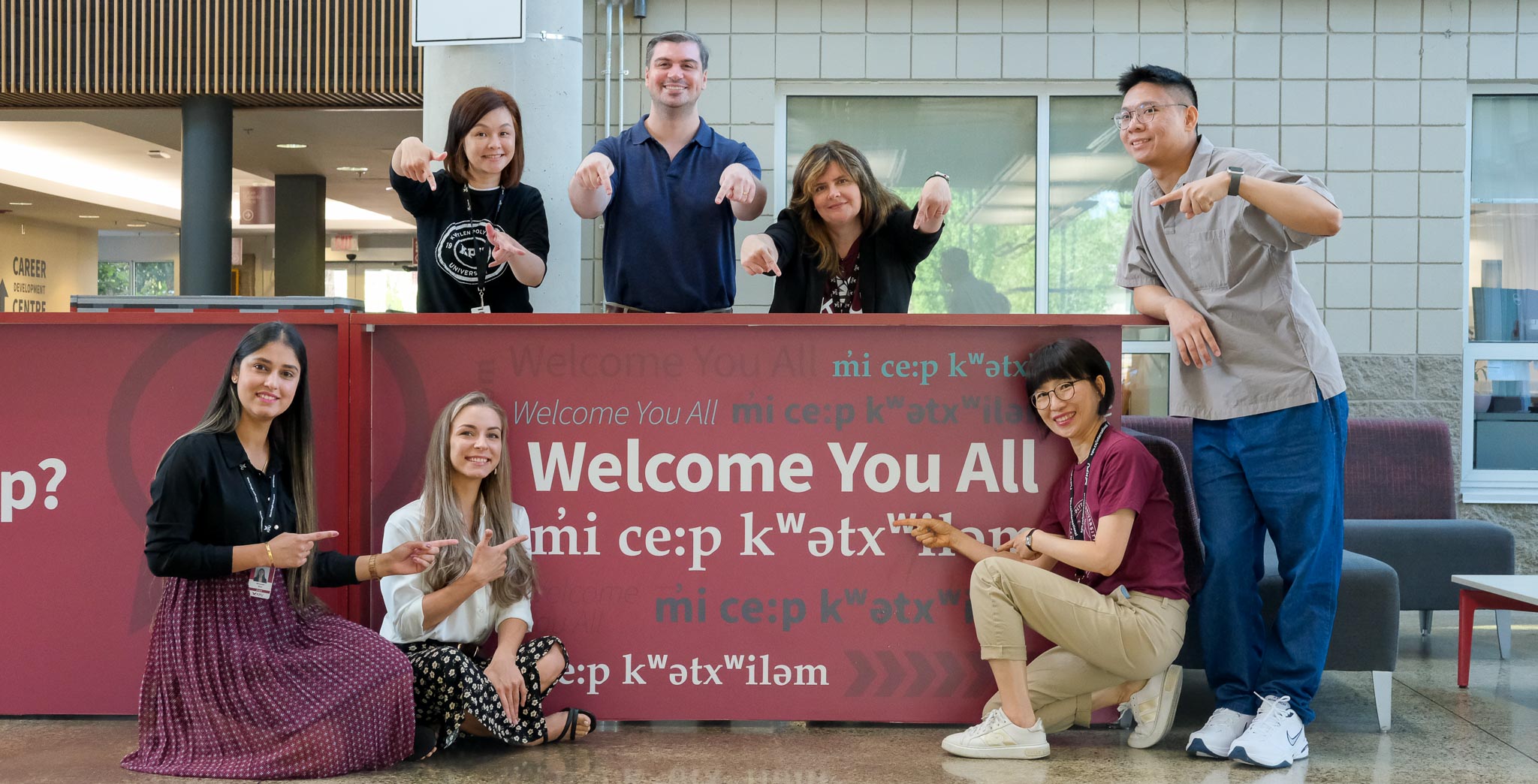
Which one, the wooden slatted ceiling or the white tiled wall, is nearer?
the white tiled wall

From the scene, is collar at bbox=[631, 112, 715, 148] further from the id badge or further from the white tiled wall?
the white tiled wall

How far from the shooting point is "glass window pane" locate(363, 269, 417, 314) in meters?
19.3

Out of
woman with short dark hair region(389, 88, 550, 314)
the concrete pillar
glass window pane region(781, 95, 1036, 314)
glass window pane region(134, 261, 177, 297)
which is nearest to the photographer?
woman with short dark hair region(389, 88, 550, 314)

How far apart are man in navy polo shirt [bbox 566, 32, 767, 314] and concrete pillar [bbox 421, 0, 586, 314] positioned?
382 mm

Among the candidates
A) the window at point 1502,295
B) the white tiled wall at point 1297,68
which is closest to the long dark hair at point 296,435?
the white tiled wall at point 1297,68

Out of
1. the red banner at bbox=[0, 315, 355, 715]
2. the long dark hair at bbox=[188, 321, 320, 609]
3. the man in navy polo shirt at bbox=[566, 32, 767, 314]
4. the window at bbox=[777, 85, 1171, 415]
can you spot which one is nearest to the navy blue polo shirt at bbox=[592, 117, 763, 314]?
the man in navy polo shirt at bbox=[566, 32, 767, 314]

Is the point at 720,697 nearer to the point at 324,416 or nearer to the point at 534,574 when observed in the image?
the point at 534,574

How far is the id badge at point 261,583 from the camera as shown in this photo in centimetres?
279

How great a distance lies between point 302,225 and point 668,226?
32.1 feet

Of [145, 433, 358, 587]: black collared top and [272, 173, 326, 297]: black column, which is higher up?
[272, 173, 326, 297]: black column

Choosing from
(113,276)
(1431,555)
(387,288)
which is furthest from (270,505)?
(113,276)

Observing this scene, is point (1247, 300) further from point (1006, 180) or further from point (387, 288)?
point (387, 288)

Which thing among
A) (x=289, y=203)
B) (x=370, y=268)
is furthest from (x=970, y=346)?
(x=370, y=268)

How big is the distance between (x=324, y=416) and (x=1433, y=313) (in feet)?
18.2
